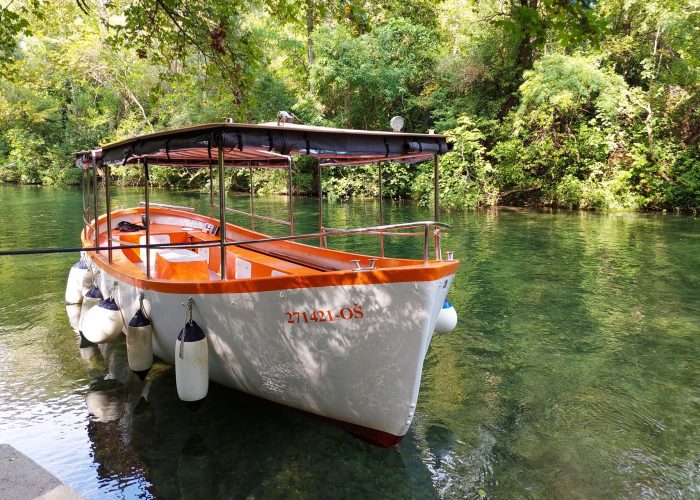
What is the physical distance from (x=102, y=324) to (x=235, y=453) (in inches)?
104

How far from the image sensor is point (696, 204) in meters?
19.9

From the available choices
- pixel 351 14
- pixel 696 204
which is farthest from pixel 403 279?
pixel 696 204

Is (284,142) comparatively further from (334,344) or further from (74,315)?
(74,315)

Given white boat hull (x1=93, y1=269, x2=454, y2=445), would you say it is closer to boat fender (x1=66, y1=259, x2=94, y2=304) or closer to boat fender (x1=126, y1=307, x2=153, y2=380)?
boat fender (x1=126, y1=307, x2=153, y2=380)

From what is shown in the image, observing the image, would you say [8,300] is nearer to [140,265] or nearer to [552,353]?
[140,265]

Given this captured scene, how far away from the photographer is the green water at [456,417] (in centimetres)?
438

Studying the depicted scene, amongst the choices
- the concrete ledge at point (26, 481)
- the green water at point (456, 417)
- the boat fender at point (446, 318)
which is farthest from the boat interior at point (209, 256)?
the concrete ledge at point (26, 481)

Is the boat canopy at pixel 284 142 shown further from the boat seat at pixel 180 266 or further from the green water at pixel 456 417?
the green water at pixel 456 417

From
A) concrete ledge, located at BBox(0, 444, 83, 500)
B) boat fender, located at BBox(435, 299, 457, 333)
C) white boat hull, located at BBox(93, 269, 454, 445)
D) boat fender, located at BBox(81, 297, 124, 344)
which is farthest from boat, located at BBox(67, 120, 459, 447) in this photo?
concrete ledge, located at BBox(0, 444, 83, 500)

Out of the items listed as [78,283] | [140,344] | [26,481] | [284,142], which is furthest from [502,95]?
[26,481]

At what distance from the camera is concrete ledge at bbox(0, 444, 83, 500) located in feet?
12.6

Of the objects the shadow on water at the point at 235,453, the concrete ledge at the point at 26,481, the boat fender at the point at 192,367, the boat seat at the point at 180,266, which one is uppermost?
the boat seat at the point at 180,266

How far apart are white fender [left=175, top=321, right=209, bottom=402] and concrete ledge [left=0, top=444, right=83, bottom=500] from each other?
4.06 ft

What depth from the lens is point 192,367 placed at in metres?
5.01
